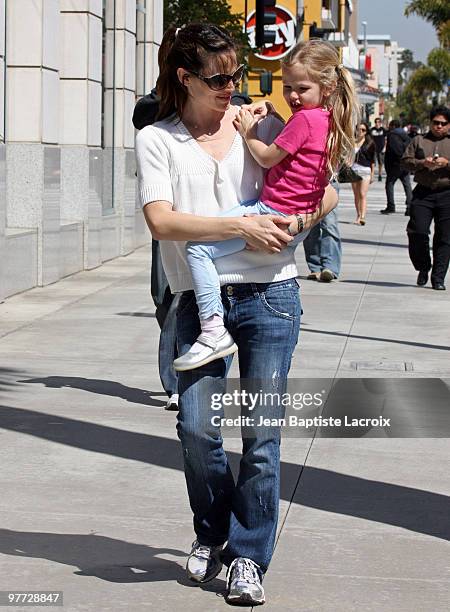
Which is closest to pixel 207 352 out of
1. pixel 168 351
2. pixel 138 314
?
pixel 168 351

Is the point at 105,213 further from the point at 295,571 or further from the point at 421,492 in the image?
the point at 295,571

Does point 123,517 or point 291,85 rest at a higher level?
point 291,85

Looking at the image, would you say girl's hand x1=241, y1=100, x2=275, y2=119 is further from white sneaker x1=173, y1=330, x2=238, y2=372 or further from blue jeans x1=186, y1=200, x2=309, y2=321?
white sneaker x1=173, y1=330, x2=238, y2=372

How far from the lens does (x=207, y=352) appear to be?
14.5ft

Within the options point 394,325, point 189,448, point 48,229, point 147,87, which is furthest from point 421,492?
point 147,87

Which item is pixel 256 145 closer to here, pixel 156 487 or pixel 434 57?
pixel 156 487

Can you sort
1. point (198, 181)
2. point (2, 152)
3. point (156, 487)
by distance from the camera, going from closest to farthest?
point (198, 181) < point (156, 487) < point (2, 152)

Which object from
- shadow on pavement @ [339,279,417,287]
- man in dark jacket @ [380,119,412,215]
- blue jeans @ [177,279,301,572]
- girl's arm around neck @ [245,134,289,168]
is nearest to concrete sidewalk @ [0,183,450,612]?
blue jeans @ [177,279,301,572]

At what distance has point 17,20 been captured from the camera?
14.1 m

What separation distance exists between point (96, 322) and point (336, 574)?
22.0ft

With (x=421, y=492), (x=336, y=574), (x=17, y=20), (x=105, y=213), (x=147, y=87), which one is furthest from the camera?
(x=147, y=87)

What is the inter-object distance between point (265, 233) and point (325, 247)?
35.4 ft

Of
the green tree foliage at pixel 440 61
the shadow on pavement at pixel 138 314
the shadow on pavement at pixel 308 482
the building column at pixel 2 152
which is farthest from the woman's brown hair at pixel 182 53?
the green tree foliage at pixel 440 61

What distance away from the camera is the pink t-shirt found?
451 centimetres
